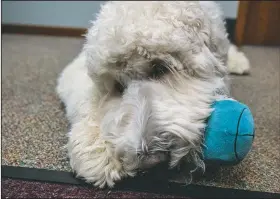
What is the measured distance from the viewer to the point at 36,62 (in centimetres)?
196

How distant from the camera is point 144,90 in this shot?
898 millimetres

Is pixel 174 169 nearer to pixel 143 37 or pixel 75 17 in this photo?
pixel 143 37

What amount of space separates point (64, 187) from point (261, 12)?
3.26ft

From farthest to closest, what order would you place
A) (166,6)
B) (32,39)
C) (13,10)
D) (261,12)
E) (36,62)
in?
1. (13,10)
2. (32,39)
3. (36,62)
4. (261,12)
5. (166,6)

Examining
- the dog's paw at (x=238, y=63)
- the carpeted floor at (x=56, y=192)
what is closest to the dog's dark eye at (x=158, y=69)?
the carpeted floor at (x=56, y=192)

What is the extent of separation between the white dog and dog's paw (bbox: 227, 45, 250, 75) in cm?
63

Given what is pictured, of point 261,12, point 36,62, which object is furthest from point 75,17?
point 261,12

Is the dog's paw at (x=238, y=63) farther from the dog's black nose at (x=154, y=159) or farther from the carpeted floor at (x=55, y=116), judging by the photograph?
the dog's black nose at (x=154, y=159)

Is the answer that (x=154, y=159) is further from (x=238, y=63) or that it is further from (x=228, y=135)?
(x=238, y=63)

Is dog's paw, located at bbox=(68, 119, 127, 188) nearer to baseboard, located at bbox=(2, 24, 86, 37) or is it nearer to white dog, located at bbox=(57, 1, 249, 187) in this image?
white dog, located at bbox=(57, 1, 249, 187)

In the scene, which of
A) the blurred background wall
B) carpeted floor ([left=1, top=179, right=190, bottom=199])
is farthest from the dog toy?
the blurred background wall

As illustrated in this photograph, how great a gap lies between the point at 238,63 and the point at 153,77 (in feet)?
2.79

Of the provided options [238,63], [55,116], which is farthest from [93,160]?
[238,63]

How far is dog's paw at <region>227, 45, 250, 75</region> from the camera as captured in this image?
5.50ft
